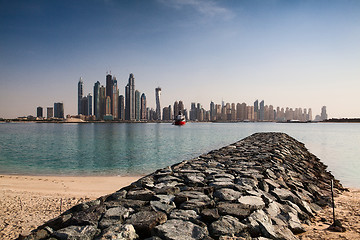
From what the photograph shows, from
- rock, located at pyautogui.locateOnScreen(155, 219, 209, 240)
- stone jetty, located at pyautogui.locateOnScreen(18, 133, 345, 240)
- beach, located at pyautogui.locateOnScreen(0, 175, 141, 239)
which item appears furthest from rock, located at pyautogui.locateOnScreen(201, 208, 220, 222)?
beach, located at pyautogui.locateOnScreen(0, 175, 141, 239)

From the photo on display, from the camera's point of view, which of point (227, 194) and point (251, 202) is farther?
point (227, 194)

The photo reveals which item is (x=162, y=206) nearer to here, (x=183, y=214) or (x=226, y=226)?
(x=183, y=214)

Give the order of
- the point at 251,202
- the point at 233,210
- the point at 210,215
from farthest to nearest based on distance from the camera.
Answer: the point at 251,202
the point at 233,210
the point at 210,215

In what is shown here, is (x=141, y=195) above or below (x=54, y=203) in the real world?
above

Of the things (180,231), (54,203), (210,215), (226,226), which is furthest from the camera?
(54,203)

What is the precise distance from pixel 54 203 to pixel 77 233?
20.2ft

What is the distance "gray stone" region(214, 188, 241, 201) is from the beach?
3.58m

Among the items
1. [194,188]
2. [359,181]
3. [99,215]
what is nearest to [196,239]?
[99,215]

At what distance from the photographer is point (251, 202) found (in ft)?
13.9

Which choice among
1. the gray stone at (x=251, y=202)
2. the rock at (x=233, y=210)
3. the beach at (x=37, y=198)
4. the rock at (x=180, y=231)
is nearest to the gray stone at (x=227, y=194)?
the gray stone at (x=251, y=202)

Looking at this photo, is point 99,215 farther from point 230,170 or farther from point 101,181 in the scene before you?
point 101,181

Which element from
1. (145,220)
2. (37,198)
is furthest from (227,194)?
(37,198)

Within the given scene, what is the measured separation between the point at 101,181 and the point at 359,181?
14025 millimetres

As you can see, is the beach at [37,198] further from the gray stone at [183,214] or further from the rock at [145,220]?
the gray stone at [183,214]
